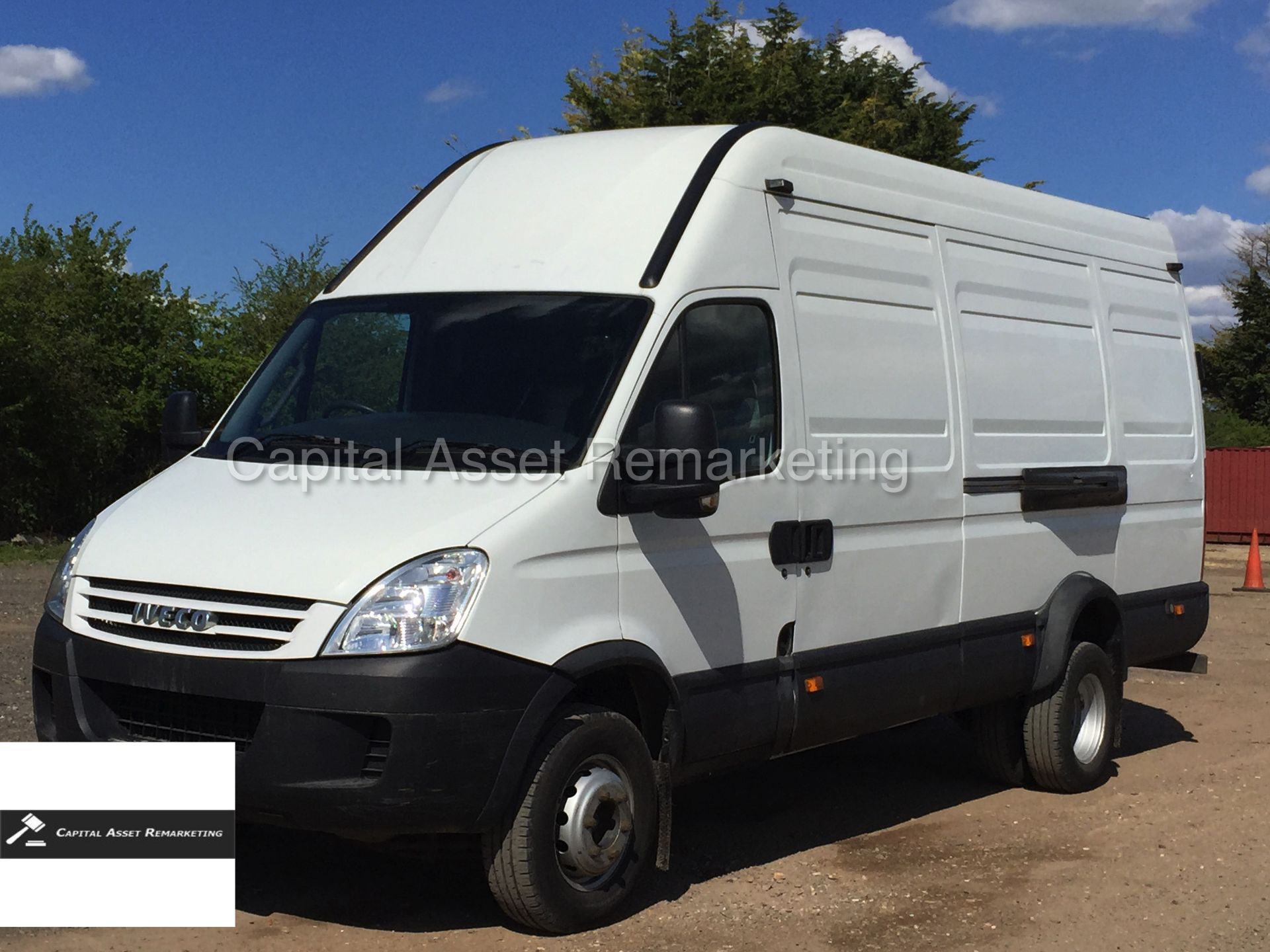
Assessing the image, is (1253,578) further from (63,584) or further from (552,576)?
(63,584)

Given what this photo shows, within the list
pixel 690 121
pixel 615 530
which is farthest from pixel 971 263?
pixel 690 121

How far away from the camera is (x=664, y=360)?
588 cm

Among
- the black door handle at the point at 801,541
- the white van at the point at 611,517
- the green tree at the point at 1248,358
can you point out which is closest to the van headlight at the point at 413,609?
the white van at the point at 611,517

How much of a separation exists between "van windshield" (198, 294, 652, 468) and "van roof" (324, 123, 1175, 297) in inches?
4.7

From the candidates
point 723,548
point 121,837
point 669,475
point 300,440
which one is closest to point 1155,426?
point 723,548

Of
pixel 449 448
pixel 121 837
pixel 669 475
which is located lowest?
pixel 121 837

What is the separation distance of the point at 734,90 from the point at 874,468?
22.0m

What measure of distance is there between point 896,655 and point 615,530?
76.8 inches

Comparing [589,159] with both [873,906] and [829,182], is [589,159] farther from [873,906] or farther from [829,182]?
[873,906]

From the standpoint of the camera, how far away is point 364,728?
5.04 m

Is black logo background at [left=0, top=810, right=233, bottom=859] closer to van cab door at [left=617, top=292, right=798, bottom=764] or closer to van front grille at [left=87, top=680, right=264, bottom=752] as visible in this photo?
van front grille at [left=87, top=680, right=264, bottom=752]

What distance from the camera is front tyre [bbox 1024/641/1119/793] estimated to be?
819cm

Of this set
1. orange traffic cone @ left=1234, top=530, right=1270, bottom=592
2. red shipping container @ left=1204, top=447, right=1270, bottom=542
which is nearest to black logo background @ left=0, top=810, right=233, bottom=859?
orange traffic cone @ left=1234, top=530, right=1270, bottom=592

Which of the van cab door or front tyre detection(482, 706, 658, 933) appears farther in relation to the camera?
the van cab door
